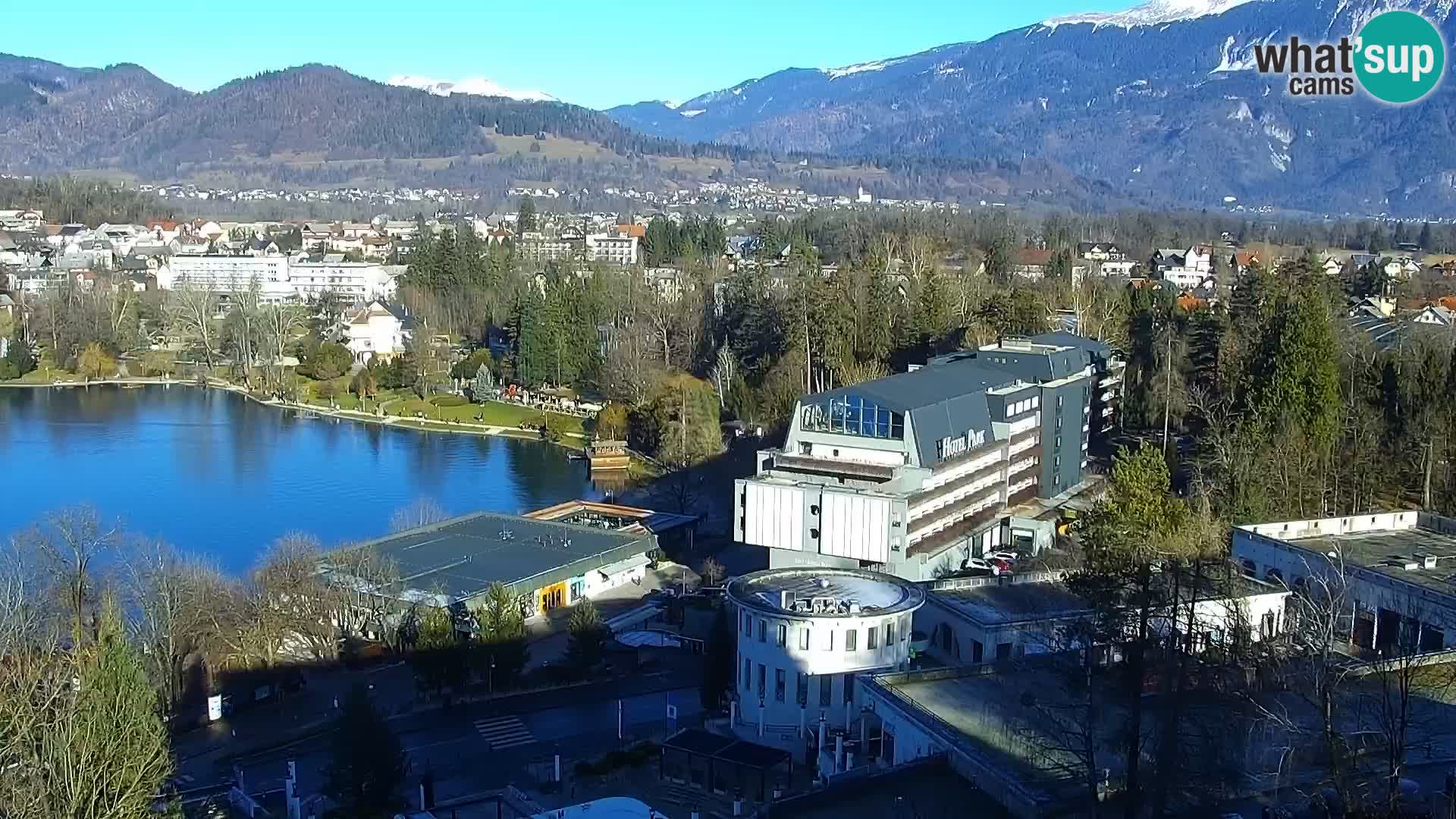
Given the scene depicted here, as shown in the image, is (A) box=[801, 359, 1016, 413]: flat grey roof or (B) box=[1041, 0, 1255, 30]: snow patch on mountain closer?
(A) box=[801, 359, 1016, 413]: flat grey roof

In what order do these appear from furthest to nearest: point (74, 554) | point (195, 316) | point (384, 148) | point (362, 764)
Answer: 1. point (384, 148)
2. point (195, 316)
3. point (74, 554)
4. point (362, 764)

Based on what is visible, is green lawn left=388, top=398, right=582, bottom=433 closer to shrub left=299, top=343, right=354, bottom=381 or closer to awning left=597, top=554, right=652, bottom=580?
shrub left=299, top=343, right=354, bottom=381

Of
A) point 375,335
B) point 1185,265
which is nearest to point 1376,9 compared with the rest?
point 1185,265

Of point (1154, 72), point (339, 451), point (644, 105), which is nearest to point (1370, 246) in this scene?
point (339, 451)

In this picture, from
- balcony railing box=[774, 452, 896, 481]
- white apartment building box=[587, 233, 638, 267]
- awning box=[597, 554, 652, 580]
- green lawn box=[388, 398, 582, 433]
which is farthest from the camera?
white apartment building box=[587, 233, 638, 267]

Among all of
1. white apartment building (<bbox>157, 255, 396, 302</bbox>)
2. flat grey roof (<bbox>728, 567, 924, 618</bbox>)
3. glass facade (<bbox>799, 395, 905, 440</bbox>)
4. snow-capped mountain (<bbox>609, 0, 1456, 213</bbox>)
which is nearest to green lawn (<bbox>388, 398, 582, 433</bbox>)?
glass facade (<bbox>799, 395, 905, 440</bbox>)

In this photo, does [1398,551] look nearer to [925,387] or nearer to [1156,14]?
[925,387]
